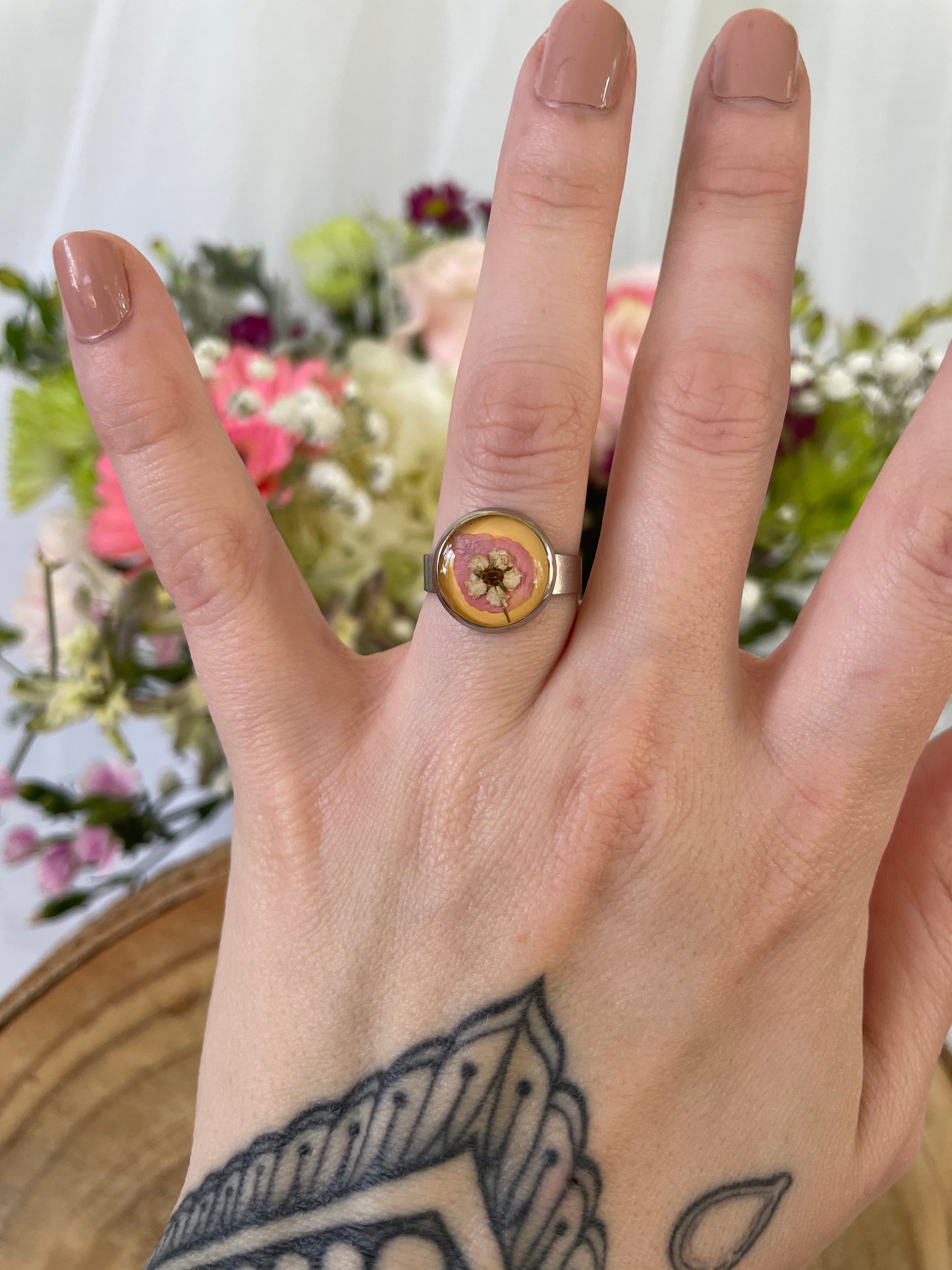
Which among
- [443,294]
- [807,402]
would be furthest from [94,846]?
[807,402]

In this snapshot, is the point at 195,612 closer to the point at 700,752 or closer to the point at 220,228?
the point at 700,752

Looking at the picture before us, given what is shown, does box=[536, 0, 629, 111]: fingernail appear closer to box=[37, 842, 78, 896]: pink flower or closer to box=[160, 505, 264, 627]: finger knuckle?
box=[160, 505, 264, 627]: finger knuckle

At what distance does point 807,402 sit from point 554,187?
53 centimetres

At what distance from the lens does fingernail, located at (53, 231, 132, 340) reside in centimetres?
85

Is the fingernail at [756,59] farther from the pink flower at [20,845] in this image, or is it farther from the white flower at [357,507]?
the pink flower at [20,845]

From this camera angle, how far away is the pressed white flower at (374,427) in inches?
48.7

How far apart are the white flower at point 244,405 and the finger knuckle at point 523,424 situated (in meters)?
0.39

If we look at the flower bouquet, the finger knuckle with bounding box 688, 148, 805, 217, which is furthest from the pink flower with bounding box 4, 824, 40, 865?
the finger knuckle with bounding box 688, 148, 805, 217

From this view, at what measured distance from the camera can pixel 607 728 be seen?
90 cm

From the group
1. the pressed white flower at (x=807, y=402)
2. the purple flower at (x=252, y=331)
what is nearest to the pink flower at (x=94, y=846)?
the purple flower at (x=252, y=331)

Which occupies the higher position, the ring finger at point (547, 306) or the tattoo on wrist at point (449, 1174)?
the ring finger at point (547, 306)

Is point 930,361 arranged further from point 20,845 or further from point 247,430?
point 20,845

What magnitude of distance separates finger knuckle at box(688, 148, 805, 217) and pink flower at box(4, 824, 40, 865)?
3.69ft

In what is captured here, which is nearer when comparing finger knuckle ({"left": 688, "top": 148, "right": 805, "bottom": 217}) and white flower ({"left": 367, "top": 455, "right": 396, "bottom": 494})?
finger knuckle ({"left": 688, "top": 148, "right": 805, "bottom": 217})
